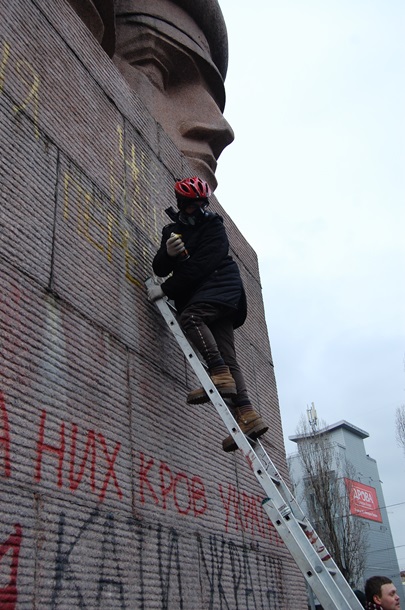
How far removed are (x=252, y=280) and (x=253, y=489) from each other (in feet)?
9.71

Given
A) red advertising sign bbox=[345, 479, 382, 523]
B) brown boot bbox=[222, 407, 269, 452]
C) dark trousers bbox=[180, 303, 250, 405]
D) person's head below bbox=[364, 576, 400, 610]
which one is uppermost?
red advertising sign bbox=[345, 479, 382, 523]

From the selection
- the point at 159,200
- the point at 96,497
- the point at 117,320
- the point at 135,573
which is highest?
the point at 159,200

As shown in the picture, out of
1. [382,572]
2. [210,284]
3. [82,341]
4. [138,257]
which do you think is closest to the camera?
[82,341]

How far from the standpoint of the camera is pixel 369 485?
130 ft

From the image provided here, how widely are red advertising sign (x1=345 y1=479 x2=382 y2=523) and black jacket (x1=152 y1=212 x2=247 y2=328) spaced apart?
3332 centimetres

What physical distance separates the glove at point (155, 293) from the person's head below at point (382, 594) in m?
2.36

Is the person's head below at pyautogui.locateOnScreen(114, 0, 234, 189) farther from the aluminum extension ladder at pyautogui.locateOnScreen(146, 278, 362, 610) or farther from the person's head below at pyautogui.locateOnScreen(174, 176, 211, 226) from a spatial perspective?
the aluminum extension ladder at pyautogui.locateOnScreen(146, 278, 362, 610)

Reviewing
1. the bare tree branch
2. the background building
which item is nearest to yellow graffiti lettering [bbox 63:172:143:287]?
the bare tree branch

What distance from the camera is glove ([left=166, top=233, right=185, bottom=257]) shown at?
4285 millimetres

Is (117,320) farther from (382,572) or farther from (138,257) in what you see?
(382,572)

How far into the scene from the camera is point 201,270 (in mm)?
4395

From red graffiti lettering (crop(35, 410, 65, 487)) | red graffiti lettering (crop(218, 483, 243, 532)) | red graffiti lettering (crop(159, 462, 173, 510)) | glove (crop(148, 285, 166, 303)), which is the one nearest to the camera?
red graffiti lettering (crop(35, 410, 65, 487))

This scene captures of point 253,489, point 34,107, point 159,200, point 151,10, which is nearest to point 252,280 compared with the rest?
point 159,200

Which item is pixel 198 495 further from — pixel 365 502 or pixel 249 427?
pixel 365 502
